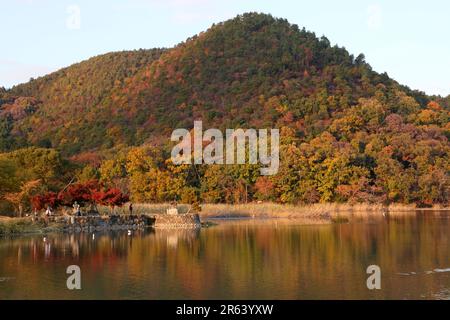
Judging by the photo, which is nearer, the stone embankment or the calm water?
the calm water

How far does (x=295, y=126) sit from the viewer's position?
73625 millimetres

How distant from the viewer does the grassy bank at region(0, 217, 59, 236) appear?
109 ft

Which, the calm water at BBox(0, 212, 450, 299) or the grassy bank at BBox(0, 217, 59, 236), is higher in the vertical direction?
the grassy bank at BBox(0, 217, 59, 236)

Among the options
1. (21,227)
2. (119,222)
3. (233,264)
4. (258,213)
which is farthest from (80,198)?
(233,264)

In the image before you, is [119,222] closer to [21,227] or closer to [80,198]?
[80,198]

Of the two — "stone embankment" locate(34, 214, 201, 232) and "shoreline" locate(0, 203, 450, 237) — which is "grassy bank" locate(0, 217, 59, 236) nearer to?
"shoreline" locate(0, 203, 450, 237)

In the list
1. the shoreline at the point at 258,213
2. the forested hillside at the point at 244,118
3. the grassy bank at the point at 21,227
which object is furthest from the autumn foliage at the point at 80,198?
the forested hillside at the point at 244,118

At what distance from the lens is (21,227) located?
1331 inches

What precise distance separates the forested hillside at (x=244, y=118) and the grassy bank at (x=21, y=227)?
408cm

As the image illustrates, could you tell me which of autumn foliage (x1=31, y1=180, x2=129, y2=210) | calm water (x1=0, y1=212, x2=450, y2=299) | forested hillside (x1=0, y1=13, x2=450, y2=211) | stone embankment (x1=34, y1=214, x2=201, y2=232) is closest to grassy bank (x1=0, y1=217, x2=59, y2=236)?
stone embankment (x1=34, y1=214, x2=201, y2=232)

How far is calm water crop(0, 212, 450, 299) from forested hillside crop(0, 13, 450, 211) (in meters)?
12.4

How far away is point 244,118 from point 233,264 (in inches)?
2319
